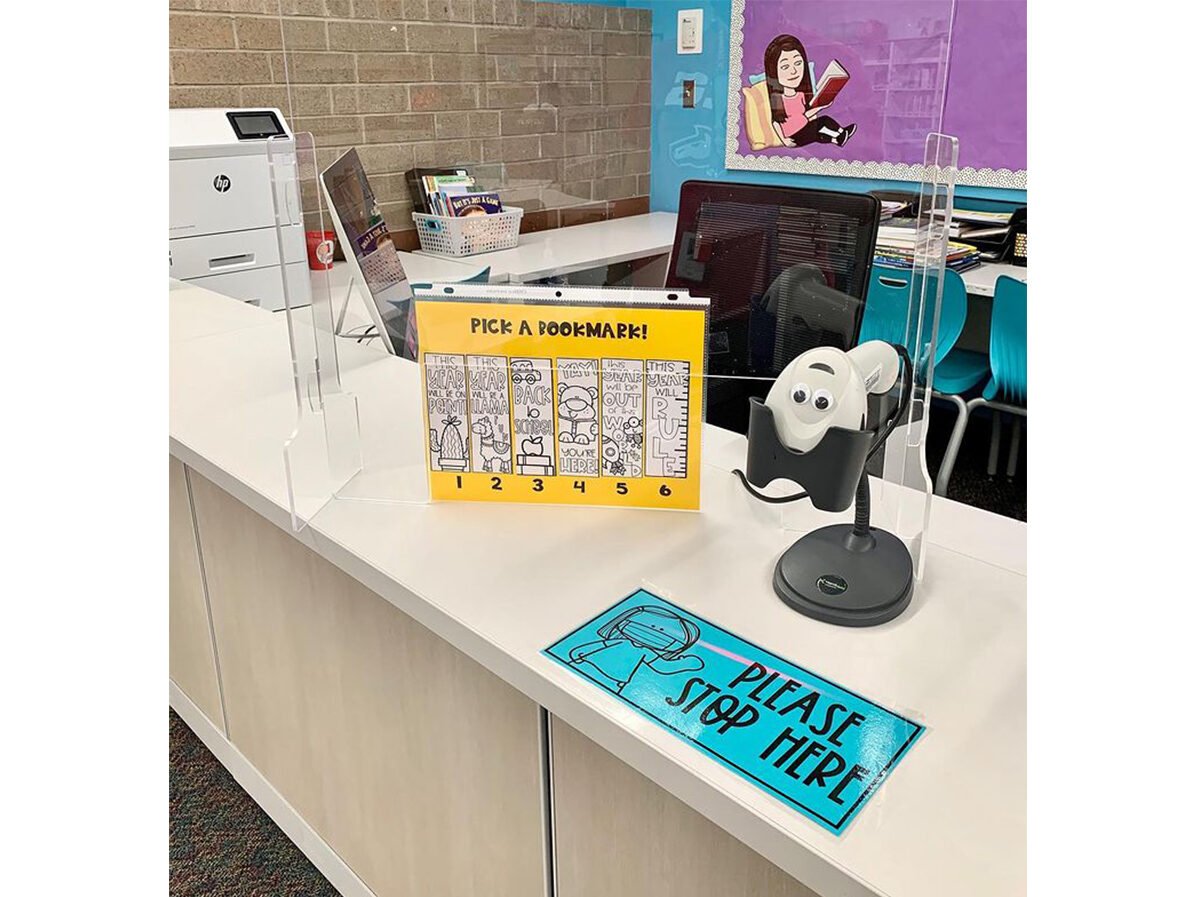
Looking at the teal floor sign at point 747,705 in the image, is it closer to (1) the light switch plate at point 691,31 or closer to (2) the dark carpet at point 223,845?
(1) the light switch plate at point 691,31

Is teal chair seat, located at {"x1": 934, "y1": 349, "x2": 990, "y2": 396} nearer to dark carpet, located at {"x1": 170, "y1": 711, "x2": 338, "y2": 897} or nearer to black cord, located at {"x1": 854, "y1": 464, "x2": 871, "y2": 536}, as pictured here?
black cord, located at {"x1": 854, "y1": 464, "x2": 871, "y2": 536}

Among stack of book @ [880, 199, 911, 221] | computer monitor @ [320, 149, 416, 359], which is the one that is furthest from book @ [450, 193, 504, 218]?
stack of book @ [880, 199, 911, 221]

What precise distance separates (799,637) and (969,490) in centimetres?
240

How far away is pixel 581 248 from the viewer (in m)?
1.16

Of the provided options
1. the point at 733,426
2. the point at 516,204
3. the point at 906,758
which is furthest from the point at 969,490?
the point at 906,758

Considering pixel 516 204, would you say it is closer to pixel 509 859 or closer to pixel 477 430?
pixel 477 430

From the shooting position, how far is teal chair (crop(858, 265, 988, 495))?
1007 mm

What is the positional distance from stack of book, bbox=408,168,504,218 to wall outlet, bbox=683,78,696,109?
271mm

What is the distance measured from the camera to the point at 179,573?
1.66m

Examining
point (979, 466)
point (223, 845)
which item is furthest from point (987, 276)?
point (223, 845)

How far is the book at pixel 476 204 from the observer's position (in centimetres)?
124

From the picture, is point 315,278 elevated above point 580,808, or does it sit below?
above

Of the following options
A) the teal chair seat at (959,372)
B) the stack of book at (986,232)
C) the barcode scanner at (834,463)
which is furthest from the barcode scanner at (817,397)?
the stack of book at (986,232)

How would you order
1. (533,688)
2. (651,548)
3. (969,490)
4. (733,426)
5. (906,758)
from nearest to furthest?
(906,758), (533,688), (651,548), (733,426), (969,490)
